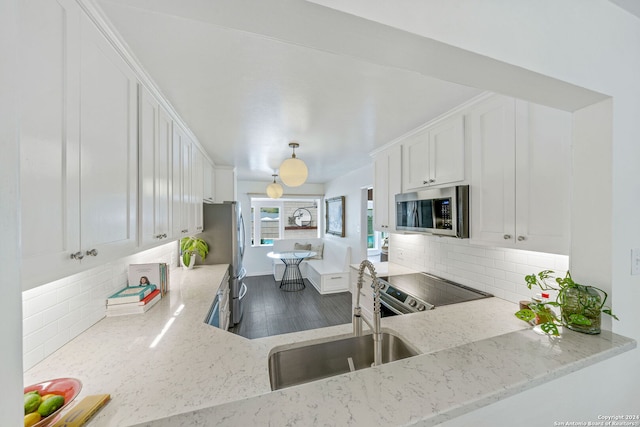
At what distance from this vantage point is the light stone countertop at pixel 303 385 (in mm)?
610

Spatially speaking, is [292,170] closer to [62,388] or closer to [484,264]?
[484,264]

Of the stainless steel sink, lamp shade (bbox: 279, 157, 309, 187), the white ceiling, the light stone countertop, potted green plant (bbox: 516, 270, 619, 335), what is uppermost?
the white ceiling

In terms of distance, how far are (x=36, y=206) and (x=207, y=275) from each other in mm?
2184

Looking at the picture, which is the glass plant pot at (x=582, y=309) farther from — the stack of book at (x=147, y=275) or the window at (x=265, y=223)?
the window at (x=265, y=223)

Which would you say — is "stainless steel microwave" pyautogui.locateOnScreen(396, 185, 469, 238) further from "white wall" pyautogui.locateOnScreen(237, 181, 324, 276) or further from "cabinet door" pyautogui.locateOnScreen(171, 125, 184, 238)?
"white wall" pyautogui.locateOnScreen(237, 181, 324, 276)

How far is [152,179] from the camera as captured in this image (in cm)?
155

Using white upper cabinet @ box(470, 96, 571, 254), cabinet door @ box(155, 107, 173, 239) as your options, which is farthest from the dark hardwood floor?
white upper cabinet @ box(470, 96, 571, 254)

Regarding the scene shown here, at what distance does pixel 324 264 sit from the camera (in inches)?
213

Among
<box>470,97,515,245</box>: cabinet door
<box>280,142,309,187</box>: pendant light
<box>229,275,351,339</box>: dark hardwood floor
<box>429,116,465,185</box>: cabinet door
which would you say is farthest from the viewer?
<box>229,275,351,339</box>: dark hardwood floor

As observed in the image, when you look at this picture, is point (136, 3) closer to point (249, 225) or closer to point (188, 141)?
point (188, 141)

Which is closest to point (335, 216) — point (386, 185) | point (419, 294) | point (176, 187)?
point (386, 185)

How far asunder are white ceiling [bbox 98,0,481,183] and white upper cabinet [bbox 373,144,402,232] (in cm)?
21

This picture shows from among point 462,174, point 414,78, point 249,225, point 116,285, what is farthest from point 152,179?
point 249,225

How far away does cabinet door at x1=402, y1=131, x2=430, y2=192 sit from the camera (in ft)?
7.42
